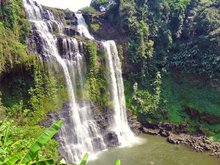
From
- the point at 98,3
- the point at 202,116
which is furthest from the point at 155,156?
the point at 98,3

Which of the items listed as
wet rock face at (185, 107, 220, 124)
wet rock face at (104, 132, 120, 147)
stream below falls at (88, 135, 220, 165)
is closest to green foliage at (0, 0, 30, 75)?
stream below falls at (88, 135, 220, 165)

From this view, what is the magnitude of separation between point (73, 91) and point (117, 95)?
16.9 feet

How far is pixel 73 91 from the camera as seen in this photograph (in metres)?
23.9

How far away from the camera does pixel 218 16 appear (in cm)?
3325

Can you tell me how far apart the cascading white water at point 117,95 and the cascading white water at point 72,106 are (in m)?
2.49

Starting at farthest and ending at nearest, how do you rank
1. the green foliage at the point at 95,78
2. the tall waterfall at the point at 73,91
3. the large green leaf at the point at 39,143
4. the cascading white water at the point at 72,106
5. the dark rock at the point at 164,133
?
the dark rock at the point at 164,133 → the green foliage at the point at 95,78 → the tall waterfall at the point at 73,91 → the cascading white water at the point at 72,106 → the large green leaf at the point at 39,143

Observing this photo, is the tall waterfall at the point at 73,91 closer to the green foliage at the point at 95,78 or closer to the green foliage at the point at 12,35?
the green foliage at the point at 95,78

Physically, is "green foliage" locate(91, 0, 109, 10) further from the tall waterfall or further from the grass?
the grass

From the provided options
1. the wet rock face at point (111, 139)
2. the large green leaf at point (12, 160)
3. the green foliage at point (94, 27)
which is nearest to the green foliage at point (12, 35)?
the wet rock face at point (111, 139)

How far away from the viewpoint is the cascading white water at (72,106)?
865 inches

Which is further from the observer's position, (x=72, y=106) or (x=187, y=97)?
(x=187, y=97)

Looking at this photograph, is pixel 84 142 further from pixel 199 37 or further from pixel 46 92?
pixel 199 37

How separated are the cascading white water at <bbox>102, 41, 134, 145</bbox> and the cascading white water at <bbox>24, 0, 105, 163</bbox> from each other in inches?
97.9

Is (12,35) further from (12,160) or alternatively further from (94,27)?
(12,160)
